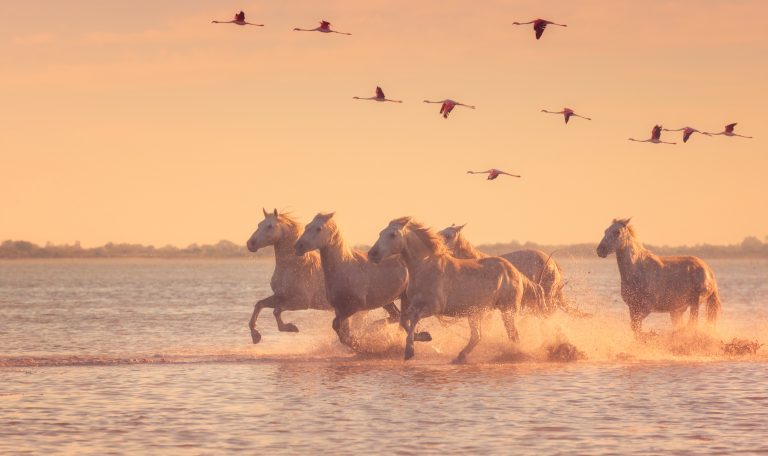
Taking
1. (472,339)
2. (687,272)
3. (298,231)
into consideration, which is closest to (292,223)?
(298,231)

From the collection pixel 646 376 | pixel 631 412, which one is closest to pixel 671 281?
pixel 646 376

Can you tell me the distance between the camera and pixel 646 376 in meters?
17.0

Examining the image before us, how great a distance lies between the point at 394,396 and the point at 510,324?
15.9ft

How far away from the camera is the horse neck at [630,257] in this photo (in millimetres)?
20141

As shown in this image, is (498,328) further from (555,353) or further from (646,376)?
(646,376)

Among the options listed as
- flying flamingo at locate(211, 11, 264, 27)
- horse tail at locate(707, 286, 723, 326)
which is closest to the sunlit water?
horse tail at locate(707, 286, 723, 326)

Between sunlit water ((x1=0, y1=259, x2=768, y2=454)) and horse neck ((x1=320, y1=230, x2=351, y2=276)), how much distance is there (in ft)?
4.35

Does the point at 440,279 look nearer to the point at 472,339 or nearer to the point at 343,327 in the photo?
the point at 472,339

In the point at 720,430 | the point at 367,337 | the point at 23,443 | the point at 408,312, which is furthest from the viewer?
the point at 367,337

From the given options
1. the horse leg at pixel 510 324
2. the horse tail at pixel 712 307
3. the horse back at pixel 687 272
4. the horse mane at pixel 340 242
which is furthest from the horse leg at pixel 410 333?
the horse tail at pixel 712 307

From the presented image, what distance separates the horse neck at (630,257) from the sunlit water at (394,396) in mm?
1157

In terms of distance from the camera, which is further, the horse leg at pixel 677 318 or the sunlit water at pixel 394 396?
the horse leg at pixel 677 318

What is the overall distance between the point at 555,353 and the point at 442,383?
355 cm

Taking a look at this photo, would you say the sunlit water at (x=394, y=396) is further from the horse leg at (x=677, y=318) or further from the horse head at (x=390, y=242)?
the horse head at (x=390, y=242)
